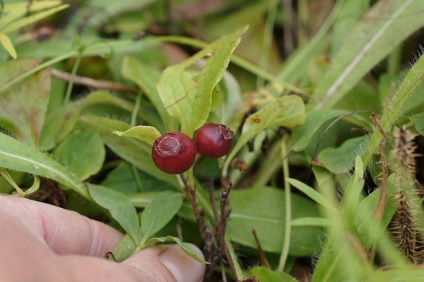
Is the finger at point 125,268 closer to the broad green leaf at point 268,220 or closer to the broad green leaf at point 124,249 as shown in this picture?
the broad green leaf at point 124,249

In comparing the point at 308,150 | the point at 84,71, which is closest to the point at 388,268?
the point at 308,150

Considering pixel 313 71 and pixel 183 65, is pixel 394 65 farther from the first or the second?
pixel 183 65

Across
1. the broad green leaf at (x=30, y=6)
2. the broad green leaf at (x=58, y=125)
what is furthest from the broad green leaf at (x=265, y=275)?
the broad green leaf at (x=30, y=6)

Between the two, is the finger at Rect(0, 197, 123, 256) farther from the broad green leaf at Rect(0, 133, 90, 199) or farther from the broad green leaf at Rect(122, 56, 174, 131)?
the broad green leaf at Rect(122, 56, 174, 131)

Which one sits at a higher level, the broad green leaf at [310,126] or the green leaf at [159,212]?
the broad green leaf at [310,126]

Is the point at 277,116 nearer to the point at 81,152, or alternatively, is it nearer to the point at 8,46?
the point at 81,152
